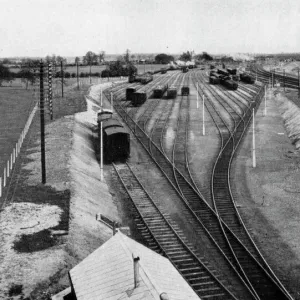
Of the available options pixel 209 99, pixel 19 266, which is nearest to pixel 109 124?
pixel 19 266

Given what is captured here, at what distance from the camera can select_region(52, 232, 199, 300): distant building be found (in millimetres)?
8289

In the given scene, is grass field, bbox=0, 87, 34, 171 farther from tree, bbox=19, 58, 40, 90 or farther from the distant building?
the distant building

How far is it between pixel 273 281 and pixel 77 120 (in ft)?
105

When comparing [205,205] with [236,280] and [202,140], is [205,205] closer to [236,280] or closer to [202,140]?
[236,280]

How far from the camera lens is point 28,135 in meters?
38.9

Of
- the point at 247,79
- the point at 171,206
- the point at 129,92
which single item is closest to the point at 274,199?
the point at 171,206

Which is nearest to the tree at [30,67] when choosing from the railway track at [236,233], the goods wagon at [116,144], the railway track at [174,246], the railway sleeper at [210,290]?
the goods wagon at [116,144]

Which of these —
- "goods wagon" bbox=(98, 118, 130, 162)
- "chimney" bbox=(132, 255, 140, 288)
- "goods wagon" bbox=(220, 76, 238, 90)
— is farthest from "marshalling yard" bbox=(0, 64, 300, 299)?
"goods wagon" bbox=(220, 76, 238, 90)

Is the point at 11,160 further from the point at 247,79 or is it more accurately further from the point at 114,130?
the point at 247,79

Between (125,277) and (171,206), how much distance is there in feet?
46.0

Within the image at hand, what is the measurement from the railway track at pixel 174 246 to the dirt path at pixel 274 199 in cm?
273

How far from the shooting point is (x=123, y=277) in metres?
8.89

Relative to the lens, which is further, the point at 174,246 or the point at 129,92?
the point at 129,92

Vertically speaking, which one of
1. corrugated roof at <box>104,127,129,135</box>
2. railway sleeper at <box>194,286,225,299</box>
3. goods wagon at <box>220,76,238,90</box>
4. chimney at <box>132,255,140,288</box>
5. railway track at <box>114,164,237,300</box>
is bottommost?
railway sleeper at <box>194,286,225,299</box>
